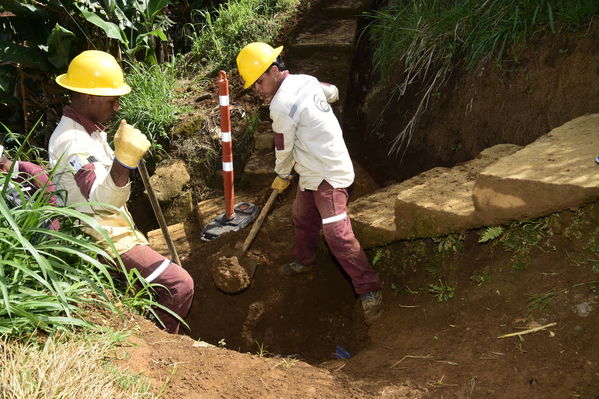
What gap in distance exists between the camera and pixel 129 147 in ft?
9.51

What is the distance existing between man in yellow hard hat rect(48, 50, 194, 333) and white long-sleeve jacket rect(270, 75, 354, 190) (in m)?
0.94

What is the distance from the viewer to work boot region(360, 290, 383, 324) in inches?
147

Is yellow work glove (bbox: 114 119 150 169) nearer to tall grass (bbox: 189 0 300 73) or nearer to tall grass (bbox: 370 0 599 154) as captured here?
tall grass (bbox: 370 0 599 154)

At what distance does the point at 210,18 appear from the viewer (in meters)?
6.86

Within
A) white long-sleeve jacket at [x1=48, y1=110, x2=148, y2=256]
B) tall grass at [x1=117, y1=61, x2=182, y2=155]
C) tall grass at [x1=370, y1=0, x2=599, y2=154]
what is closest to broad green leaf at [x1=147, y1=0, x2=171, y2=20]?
tall grass at [x1=117, y1=61, x2=182, y2=155]

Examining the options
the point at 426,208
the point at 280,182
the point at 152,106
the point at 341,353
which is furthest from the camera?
the point at 152,106

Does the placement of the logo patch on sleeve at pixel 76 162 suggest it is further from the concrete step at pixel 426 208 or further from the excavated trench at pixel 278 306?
the concrete step at pixel 426 208

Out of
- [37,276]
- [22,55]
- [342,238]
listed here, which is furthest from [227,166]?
[37,276]

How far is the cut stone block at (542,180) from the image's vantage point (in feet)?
8.93

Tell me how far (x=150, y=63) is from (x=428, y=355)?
193 inches

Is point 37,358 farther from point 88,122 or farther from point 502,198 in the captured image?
point 502,198

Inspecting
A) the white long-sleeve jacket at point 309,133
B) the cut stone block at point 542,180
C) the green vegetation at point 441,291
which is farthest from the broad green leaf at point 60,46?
the cut stone block at point 542,180

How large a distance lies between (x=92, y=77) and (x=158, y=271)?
114cm

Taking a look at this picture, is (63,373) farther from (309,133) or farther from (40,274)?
(309,133)
